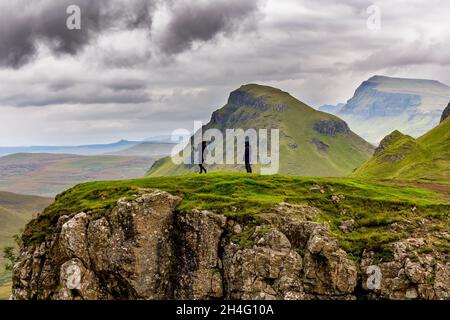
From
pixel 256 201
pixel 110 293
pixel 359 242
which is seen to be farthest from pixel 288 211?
pixel 110 293

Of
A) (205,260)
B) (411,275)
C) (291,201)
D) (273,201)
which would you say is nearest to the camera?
(411,275)

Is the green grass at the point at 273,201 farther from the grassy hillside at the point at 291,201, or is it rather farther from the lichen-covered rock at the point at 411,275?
the lichen-covered rock at the point at 411,275

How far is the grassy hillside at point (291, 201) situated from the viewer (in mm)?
53562

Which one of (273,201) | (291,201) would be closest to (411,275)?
(291,201)

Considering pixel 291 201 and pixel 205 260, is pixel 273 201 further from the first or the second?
pixel 205 260

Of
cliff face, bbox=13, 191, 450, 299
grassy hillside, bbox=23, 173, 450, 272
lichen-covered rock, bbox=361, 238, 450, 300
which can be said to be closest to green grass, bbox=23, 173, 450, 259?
grassy hillside, bbox=23, 173, 450, 272

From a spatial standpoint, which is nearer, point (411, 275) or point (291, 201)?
point (411, 275)

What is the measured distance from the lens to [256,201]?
56938 millimetres

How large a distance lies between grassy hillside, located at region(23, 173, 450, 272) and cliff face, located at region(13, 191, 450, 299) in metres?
1.32

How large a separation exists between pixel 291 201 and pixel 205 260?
1272 centimetres

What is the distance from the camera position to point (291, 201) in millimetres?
57938

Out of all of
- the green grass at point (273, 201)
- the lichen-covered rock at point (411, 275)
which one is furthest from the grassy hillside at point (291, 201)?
the lichen-covered rock at point (411, 275)

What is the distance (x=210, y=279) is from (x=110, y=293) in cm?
1097
